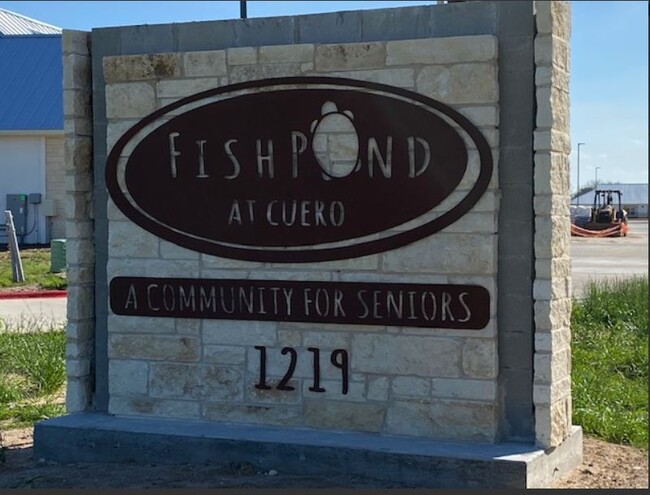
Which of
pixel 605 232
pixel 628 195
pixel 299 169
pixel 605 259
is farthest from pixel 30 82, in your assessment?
pixel 628 195

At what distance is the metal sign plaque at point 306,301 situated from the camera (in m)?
7.00

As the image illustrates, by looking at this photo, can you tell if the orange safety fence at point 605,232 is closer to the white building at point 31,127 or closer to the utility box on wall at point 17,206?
the white building at point 31,127

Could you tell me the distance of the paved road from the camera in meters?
15.5

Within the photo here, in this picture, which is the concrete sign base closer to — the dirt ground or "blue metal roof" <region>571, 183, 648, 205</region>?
the dirt ground

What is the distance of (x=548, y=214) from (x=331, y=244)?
58.7 inches

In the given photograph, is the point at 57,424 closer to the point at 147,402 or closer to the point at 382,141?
the point at 147,402

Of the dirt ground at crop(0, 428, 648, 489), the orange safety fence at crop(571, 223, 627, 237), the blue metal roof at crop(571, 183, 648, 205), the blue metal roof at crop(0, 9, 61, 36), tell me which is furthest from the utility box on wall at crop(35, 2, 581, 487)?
the blue metal roof at crop(571, 183, 648, 205)

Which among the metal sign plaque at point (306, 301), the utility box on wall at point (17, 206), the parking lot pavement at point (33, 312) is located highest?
the utility box on wall at point (17, 206)

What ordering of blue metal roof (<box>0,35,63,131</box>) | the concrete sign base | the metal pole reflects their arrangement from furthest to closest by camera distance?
1. the metal pole
2. blue metal roof (<box>0,35,63,131</box>)
3. the concrete sign base

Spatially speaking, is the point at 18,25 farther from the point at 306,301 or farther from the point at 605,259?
the point at 605,259

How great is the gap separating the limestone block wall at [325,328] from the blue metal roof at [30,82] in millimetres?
6590

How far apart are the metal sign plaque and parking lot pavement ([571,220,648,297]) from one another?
10.4m

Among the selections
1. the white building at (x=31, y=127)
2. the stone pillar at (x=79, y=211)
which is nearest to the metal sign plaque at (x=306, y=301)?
the stone pillar at (x=79, y=211)

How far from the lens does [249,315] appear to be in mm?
7543
